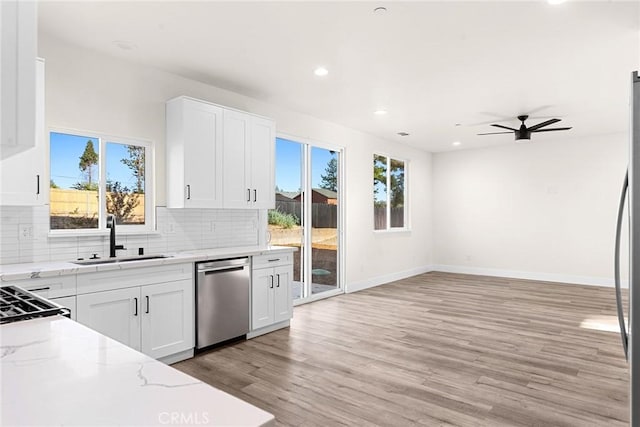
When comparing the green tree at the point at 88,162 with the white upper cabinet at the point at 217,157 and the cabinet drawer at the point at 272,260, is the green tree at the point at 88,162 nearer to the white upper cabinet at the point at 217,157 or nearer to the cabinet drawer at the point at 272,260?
the white upper cabinet at the point at 217,157

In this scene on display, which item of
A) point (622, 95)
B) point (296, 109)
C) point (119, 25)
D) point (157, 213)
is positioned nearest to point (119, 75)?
point (119, 25)

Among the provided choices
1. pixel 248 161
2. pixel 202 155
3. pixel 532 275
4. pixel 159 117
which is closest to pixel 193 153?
pixel 202 155

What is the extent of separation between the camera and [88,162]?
11.8 ft

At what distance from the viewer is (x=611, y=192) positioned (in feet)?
23.9

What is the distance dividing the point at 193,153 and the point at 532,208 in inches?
271

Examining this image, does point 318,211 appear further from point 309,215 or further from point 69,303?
point 69,303

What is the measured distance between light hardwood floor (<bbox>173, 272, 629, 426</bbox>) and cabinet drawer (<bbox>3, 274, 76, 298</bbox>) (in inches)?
44.2

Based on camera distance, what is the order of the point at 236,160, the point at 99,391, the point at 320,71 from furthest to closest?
the point at 236,160 → the point at 320,71 → the point at 99,391

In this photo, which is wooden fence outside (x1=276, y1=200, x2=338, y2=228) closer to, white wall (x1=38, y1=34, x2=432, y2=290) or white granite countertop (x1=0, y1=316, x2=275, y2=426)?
white wall (x1=38, y1=34, x2=432, y2=290)

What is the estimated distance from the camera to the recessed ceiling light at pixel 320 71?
4.04m

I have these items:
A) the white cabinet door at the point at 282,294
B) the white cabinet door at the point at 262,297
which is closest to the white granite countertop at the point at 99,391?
the white cabinet door at the point at 262,297

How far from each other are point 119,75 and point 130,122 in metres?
0.43

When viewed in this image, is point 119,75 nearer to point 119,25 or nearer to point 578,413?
point 119,25

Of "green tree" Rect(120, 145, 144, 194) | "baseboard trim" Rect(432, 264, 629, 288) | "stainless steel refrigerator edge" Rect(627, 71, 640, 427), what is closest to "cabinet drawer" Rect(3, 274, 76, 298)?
"green tree" Rect(120, 145, 144, 194)
